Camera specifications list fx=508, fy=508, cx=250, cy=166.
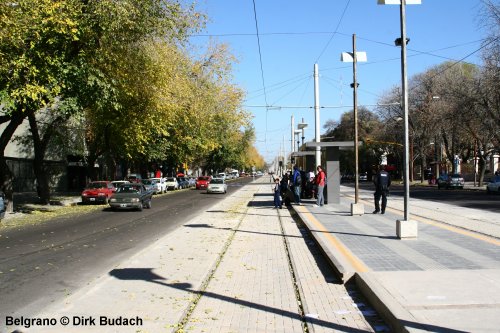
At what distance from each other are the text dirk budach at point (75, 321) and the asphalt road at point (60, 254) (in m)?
0.32

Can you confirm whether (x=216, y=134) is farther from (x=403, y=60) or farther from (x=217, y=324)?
(x=217, y=324)

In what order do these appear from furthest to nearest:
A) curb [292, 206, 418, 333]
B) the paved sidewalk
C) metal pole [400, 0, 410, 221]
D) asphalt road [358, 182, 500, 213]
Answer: asphalt road [358, 182, 500, 213]
metal pole [400, 0, 410, 221]
the paved sidewalk
curb [292, 206, 418, 333]

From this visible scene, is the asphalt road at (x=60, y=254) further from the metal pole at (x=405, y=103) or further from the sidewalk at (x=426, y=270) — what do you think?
the metal pole at (x=405, y=103)

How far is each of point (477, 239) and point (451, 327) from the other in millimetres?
7192

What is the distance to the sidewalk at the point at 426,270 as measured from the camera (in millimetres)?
5348

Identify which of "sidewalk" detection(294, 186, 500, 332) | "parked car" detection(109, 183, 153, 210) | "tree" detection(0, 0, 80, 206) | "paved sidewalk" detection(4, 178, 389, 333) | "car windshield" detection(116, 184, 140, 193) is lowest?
"paved sidewalk" detection(4, 178, 389, 333)

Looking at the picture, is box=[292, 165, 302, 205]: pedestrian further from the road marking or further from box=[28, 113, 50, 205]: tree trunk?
box=[28, 113, 50, 205]: tree trunk

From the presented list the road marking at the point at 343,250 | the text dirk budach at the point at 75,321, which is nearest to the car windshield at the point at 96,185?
the road marking at the point at 343,250

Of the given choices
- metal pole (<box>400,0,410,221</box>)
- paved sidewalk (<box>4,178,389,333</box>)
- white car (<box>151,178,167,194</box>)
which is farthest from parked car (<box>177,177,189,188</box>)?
metal pole (<box>400,0,410,221</box>)

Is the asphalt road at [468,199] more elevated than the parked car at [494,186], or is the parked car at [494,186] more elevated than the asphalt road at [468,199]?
the parked car at [494,186]

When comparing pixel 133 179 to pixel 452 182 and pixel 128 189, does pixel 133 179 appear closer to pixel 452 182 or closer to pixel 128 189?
pixel 128 189

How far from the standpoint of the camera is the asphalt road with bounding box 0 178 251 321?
7449mm

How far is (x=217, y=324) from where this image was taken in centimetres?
579

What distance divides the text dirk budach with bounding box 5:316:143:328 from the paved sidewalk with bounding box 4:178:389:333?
0.02 meters
